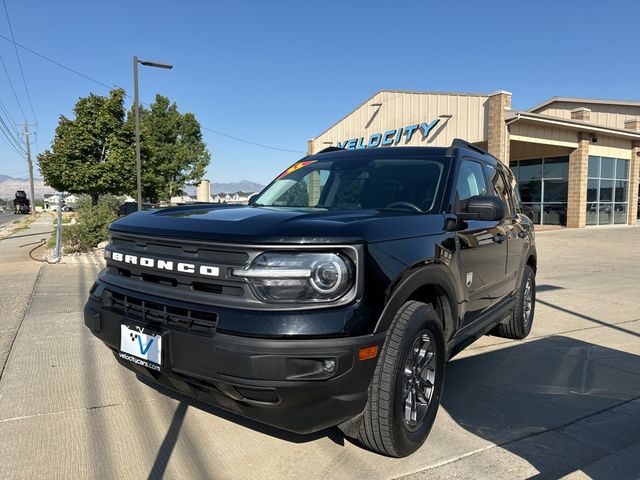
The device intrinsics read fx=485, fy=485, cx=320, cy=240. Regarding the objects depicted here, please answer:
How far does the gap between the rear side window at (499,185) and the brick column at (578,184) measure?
17434 millimetres

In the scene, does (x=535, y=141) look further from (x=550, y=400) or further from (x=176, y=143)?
(x=176, y=143)

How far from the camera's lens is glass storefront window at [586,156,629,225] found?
69.4 feet

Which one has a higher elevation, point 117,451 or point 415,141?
point 415,141

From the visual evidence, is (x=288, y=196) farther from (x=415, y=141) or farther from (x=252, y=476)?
(x=415, y=141)

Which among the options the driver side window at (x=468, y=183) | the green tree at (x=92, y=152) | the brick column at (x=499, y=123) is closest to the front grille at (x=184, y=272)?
the driver side window at (x=468, y=183)

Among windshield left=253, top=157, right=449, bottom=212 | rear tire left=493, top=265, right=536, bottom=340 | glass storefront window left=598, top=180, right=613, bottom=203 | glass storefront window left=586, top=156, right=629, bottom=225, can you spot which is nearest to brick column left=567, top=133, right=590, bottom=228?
glass storefront window left=586, top=156, right=629, bottom=225

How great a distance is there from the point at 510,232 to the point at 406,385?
7.40 ft

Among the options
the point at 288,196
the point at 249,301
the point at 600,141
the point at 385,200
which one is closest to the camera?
the point at 249,301

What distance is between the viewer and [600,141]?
21.0 m

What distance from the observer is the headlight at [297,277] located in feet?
7.15

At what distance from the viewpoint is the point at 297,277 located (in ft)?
7.13

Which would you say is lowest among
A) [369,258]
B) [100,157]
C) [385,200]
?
[369,258]

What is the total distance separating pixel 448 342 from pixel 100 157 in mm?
18959

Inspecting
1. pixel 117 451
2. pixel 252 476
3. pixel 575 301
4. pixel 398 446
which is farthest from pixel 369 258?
pixel 575 301
